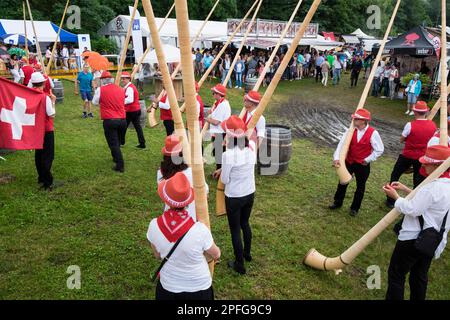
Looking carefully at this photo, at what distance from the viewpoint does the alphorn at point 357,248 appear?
131 inches

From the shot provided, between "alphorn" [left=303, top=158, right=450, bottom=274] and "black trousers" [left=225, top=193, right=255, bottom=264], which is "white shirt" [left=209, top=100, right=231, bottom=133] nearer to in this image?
"black trousers" [left=225, top=193, right=255, bottom=264]

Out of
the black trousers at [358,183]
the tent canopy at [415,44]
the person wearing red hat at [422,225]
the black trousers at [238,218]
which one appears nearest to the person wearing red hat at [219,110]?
the black trousers at [358,183]

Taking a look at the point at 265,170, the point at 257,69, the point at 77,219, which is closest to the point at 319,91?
the point at 257,69

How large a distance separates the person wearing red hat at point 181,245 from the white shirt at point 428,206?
1962 millimetres

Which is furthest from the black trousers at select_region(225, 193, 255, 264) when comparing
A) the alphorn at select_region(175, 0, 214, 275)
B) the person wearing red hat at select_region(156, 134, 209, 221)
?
the alphorn at select_region(175, 0, 214, 275)

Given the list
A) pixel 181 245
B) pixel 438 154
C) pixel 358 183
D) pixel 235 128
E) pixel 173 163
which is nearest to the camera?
pixel 181 245

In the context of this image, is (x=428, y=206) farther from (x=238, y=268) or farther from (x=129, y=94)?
(x=129, y=94)

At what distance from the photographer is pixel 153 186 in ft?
22.5

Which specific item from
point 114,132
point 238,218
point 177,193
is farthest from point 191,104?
point 114,132

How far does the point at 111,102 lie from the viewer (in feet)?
22.7

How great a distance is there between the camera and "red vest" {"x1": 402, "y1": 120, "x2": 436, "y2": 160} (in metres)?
5.84

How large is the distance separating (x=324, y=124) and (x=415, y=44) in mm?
6666

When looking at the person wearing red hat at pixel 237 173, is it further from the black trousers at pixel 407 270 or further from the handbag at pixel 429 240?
the handbag at pixel 429 240

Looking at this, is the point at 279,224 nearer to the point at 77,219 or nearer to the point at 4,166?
the point at 77,219
